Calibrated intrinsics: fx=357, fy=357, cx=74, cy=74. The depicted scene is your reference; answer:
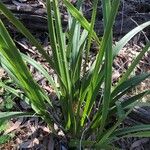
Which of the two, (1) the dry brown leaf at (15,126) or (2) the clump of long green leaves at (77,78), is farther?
(1) the dry brown leaf at (15,126)

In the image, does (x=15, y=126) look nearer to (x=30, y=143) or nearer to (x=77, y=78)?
(x=30, y=143)

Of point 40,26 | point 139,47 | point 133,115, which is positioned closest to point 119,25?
point 139,47

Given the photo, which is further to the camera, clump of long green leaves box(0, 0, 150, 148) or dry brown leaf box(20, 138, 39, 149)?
dry brown leaf box(20, 138, 39, 149)

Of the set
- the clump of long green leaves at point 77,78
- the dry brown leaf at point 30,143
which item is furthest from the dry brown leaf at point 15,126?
the clump of long green leaves at point 77,78

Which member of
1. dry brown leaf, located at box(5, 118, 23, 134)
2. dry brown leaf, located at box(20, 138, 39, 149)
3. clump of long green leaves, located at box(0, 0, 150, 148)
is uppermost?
clump of long green leaves, located at box(0, 0, 150, 148)

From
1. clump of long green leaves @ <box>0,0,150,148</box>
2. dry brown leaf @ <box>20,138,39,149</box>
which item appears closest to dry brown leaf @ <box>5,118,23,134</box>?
dry brown leaf @ <box>20,138,39,149</box>

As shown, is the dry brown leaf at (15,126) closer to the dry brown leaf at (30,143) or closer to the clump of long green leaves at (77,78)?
the dry brown leaf at (30,143)

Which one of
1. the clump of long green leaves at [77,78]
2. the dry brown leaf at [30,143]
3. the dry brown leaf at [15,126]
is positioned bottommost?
the dry brown leaf at [30,143]

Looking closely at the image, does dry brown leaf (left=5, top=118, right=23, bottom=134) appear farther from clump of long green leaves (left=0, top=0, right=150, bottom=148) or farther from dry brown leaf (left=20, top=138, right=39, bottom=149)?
clump of long green leaves (left=0, top=0, right=150, bottom=148)
